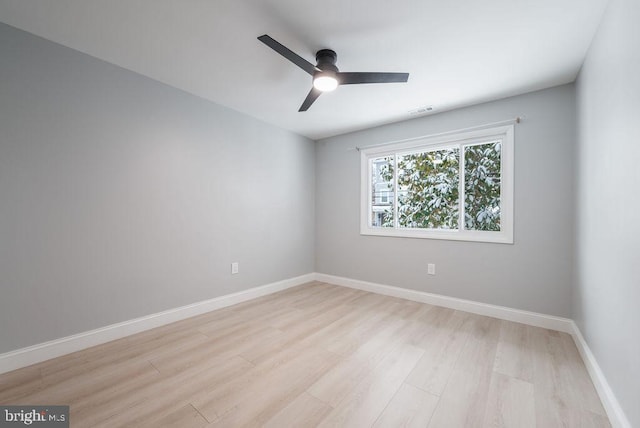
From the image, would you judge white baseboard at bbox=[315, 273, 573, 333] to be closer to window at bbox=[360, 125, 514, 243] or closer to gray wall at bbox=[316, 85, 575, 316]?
gray wall at bbox=[316, 85, 575, 316]

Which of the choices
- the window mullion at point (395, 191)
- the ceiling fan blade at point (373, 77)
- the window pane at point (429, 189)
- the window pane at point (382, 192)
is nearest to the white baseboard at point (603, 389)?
the window pane at point (429, 189)

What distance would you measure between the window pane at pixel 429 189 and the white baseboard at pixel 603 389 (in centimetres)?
153

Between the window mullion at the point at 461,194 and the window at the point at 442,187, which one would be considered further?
the window mullion at the point at 461,194

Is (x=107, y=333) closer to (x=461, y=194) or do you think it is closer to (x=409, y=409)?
(x=409, y=409)

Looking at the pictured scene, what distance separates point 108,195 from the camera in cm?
224

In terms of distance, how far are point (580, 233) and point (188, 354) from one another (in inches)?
135

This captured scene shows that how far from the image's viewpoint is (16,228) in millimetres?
1830

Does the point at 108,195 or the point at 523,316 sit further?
the point at 523,316

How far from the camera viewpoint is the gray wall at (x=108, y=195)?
72.4 inches

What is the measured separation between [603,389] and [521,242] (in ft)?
4.68

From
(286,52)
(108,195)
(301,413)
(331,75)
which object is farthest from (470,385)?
(108,195)

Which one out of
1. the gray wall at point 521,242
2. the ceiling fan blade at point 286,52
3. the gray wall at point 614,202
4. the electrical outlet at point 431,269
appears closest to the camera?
the gray wall at point 614,202

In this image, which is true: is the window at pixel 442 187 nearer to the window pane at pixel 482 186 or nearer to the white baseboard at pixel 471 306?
the window pane at pixel 482 186

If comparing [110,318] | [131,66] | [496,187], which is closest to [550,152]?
[496,187]
